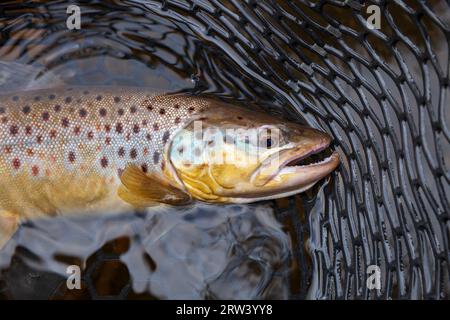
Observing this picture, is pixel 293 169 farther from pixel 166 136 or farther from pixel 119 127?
pixel 119 127

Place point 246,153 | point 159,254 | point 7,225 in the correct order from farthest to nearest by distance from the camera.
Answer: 1. point 159,254
2. point 7,225
3. point 246,153

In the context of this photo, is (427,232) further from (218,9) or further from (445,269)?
(218,9)

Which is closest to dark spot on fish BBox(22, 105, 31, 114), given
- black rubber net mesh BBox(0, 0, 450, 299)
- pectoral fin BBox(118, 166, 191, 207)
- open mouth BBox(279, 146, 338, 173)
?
pectoral fin BBox(118, 166, 191, 207)

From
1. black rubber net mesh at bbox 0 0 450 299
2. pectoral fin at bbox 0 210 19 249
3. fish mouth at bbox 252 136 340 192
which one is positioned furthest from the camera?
pectoral fin at bbox 0 210 19 249

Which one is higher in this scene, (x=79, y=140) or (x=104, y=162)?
(x=79, y=140)

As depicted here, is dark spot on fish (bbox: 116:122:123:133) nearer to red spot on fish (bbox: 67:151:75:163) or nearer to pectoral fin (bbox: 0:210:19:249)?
red spot on fish (bbox: 67:151:75:163)

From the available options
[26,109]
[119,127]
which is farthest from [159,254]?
[26,109]

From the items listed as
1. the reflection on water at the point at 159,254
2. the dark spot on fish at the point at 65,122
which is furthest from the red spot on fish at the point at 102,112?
the reflection on water at the point at 159,254

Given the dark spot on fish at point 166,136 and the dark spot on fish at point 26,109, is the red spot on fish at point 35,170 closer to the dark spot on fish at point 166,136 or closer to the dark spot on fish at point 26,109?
the dark spot on fish at point 26,109
